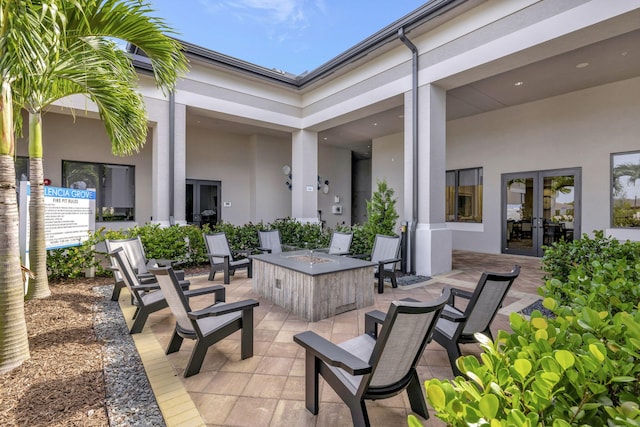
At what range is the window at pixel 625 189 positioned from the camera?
283 inches

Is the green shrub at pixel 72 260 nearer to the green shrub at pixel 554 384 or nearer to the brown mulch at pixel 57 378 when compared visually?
the brown mulch at pixel 57 378

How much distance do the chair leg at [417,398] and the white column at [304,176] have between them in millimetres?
7534

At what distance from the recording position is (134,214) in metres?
9.83

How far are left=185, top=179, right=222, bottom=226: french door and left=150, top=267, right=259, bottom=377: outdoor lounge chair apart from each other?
29.1ft

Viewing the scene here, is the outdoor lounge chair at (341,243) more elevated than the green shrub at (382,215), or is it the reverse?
the green shrub at (382,215)

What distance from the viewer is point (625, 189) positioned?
7.31m

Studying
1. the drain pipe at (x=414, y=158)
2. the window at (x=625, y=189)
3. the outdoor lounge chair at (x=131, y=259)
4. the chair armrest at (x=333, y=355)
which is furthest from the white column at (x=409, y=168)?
the window at (x=625, y=189)

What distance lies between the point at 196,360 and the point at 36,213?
3433mm

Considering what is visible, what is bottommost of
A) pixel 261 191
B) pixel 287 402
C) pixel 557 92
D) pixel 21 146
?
pixel 287 402

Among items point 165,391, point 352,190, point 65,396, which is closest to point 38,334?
point 65,396

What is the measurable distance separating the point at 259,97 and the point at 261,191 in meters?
4.19

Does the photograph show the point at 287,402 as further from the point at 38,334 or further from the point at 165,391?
the point at 38,334

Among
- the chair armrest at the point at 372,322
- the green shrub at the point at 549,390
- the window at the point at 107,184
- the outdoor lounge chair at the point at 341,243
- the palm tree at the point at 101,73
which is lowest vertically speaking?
the chair armrest at the point at 372,322

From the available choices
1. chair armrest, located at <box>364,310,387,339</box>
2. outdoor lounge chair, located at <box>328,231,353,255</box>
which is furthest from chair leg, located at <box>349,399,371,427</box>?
outdoor lounge chair, located at <box>328,231,353,255</box>
